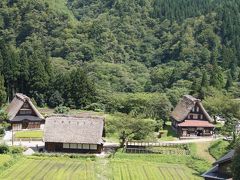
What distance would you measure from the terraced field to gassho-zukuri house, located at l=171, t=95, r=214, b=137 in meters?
13.9

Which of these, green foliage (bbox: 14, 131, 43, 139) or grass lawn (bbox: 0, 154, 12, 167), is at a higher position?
green foliage (bbox: 14, 131, 43, 139)

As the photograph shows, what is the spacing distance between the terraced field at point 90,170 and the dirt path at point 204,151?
4018 millimetres

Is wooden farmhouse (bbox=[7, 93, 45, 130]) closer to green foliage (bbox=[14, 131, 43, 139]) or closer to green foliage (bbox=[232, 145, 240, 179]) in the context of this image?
green foliage (bbox=[14, 131, 43, 139])

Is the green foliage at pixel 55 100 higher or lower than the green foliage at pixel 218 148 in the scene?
higher

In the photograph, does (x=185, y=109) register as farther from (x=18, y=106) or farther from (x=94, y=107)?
(x=18, y=106)

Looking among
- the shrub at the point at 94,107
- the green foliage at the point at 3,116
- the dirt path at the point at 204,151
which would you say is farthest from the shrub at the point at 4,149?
the shrub at the point at 94,107

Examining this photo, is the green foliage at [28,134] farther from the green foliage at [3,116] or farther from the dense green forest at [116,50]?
the dense green forest at [116,50]

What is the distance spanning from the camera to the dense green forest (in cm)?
7119

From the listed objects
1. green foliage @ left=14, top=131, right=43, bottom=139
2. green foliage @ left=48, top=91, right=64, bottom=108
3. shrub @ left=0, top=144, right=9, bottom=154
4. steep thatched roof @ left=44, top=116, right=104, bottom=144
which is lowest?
shrub @ left=0, top=144, right=9, bottom=154

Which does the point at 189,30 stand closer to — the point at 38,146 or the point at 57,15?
the point at 57,15

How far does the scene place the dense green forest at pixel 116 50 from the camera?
7119 cm

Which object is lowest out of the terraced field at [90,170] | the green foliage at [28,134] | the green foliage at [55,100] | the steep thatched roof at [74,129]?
the terraced field at [90,170]

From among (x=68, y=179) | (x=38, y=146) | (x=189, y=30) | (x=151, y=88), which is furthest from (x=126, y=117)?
(x=189, y=30)

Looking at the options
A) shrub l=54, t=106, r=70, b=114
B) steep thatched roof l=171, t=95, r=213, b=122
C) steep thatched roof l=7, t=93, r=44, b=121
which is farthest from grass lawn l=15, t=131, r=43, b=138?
steep thatched roof l=171, t=95, r=213, b=122
